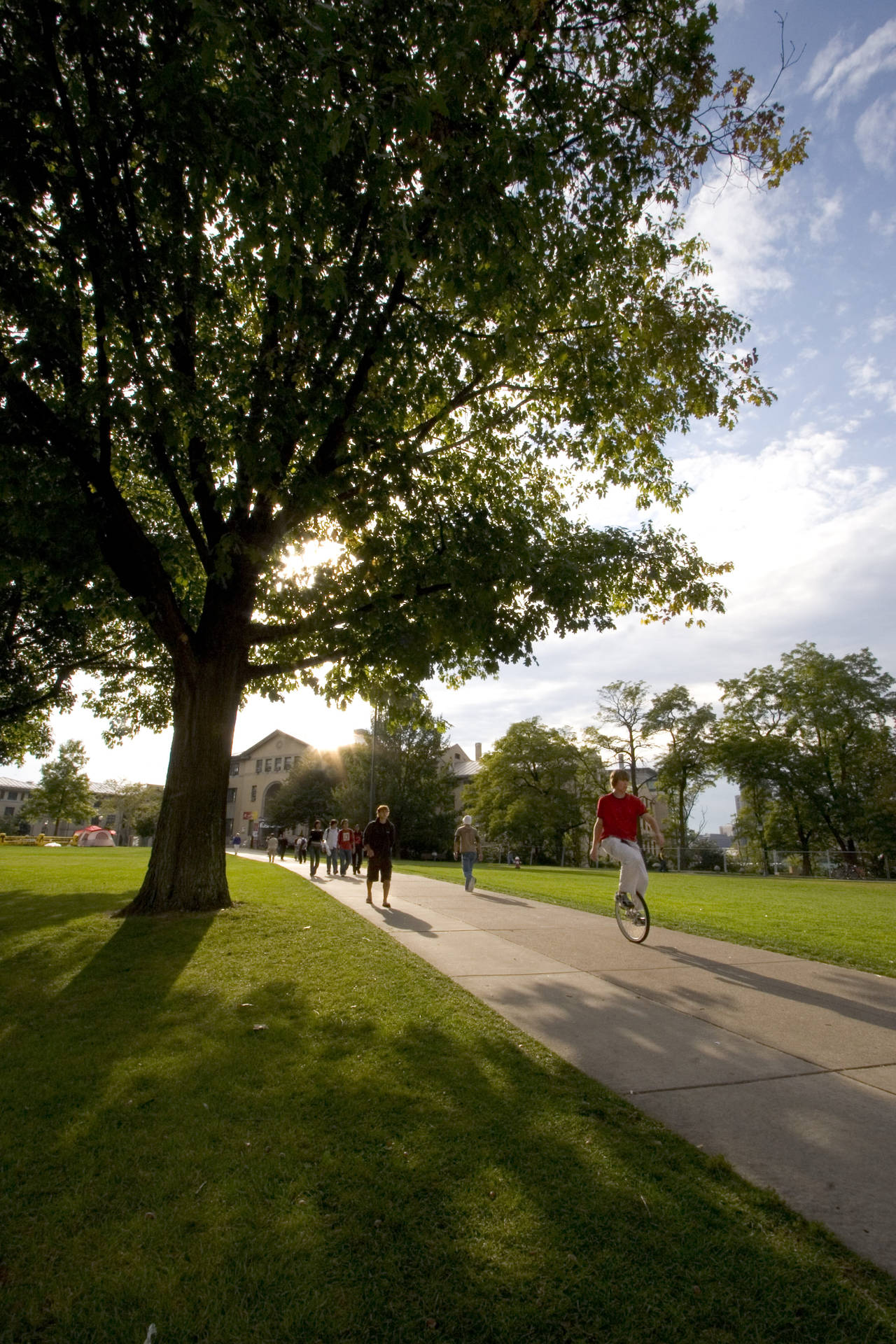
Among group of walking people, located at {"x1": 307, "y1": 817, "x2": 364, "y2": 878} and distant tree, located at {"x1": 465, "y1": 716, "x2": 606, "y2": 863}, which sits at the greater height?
distant tree, located at {"x1": 465, "y1": 716, "x2": 606, "y2": 863}

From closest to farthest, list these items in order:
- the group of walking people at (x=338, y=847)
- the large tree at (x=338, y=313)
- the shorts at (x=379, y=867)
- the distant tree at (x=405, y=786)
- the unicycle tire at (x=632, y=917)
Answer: the large tree at (x=338, y=313) → the unicycle tire at (x=632, y=917) → the shorts at (x=379, y=867) → the group of walking people at (x=338, y=847) → the distant tree at (x=405, y=786)

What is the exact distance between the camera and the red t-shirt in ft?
28.6

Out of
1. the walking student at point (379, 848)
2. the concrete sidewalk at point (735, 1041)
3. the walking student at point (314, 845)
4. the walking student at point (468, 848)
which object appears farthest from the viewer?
the walking student at point (314, 845)

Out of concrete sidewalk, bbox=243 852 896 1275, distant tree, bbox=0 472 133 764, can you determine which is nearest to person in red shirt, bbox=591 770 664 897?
concrete sidewalk, bbox=243 852 896 1275

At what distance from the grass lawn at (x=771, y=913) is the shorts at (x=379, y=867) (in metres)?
3.43

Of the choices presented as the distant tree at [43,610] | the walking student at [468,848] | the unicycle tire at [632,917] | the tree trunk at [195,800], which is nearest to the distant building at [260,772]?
the distant tree at [43,610]

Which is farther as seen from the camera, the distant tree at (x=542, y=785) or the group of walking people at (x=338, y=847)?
the distant tree at (x=542, y=785)

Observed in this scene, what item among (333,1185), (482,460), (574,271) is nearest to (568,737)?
(482,460)

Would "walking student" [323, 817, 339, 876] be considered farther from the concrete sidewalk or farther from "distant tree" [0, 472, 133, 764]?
the concrete sidewalk

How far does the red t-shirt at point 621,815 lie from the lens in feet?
28.6

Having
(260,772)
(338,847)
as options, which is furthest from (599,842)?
(260,772)

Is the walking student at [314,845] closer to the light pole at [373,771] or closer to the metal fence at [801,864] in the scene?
the light pole at [373,771]

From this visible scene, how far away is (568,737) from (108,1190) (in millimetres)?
63821

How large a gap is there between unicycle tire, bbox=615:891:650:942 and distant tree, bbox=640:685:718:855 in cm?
5402
